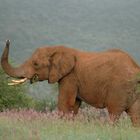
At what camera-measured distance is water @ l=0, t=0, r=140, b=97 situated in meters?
82.5

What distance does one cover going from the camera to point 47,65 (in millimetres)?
16312

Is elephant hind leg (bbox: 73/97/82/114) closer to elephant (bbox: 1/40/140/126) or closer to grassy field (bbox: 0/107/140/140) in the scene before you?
elephant (bbox: 1/40/140/126)

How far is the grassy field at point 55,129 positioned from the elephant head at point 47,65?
3040 mm

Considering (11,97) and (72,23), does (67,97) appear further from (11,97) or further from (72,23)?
(72,23)

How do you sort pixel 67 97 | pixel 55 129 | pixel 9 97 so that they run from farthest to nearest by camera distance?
pixel 9 97
pixel 67 97
pixel 55 129

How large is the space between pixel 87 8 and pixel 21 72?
81431 millimetres

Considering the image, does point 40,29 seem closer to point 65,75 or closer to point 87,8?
point 87,8

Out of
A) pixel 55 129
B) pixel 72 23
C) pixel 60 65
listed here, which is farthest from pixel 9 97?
pixel 72 23

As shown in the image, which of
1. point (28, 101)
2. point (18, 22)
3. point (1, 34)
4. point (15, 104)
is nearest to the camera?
point (15, 104)

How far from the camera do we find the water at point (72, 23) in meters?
82.5

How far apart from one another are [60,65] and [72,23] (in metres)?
80.4

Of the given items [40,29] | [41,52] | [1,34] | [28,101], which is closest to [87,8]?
[40,29]

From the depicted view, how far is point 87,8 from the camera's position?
97188 millimetres

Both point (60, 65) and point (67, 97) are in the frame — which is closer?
point (67, 97)
